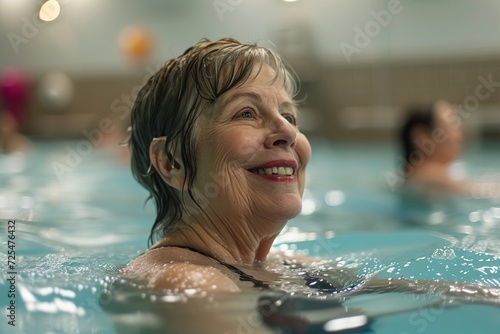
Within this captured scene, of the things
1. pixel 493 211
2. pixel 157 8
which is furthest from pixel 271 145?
pixel 157 8

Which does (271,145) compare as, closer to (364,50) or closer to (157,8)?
(364,50)

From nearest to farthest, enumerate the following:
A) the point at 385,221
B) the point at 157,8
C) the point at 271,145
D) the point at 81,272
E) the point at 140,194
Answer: the point at 271,145 < the point at 81,272 < the point at 385,221 < the point at 140,194 < the point at 157,8

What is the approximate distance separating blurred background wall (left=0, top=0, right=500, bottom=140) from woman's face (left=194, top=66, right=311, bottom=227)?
8.17 metres

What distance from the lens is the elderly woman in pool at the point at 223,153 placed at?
7.06ft

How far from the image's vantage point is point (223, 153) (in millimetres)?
2146

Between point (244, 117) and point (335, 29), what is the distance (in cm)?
994

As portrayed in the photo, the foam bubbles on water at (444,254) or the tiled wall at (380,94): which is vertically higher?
the tiled wall at (380,94)

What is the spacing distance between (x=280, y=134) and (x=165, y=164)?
392 millimetres

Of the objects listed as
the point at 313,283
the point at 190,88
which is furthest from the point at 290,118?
the point at 313,283

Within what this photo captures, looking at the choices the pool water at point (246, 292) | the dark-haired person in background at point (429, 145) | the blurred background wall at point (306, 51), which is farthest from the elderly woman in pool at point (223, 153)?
the blurred background wall at point (306, 51)

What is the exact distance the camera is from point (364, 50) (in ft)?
38.5

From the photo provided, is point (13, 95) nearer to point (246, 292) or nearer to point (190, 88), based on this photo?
point (190, 88)

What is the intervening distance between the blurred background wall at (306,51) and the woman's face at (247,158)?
8.17 meters

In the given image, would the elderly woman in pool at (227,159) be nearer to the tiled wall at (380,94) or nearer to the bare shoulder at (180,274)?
the bare shoulder at (180,274)
